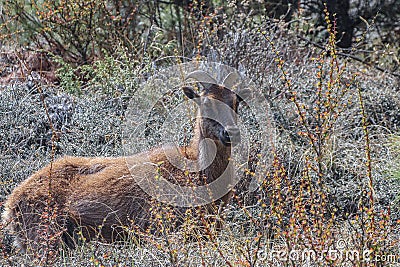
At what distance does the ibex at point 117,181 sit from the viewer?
19.5 feet

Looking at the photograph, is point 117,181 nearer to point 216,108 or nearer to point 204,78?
point 216,108

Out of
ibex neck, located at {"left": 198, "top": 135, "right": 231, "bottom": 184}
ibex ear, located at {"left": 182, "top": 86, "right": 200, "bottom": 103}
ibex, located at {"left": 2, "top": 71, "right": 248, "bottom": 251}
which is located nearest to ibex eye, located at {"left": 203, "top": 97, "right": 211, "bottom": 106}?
ibex, located at {"left": 2, "top": 71, "right": 248, "bottom": 251}

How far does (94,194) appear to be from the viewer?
20.0 feet

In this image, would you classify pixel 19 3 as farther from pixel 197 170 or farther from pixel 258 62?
pixel 197 170

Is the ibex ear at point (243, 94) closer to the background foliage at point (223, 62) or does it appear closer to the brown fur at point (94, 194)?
Result: the brown fur at point (94, 194)

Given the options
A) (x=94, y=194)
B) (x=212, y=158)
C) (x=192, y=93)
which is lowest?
(x=94, y=194)

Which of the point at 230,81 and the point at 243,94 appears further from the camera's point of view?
the point at 243,94

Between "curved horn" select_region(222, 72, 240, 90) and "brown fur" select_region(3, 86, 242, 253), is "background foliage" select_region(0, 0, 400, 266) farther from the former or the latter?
"curved horn" select_region(222, 72, 240, 90)

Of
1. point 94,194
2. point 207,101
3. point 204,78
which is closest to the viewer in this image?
point 94,194

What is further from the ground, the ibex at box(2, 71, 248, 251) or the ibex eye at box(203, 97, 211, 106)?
the ibex eye at box(203, 97, 211, 106)

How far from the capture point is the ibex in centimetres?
593

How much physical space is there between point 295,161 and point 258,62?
1725mm

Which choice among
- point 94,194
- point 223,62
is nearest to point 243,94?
point 223,62

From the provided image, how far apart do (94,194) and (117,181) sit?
26cm
